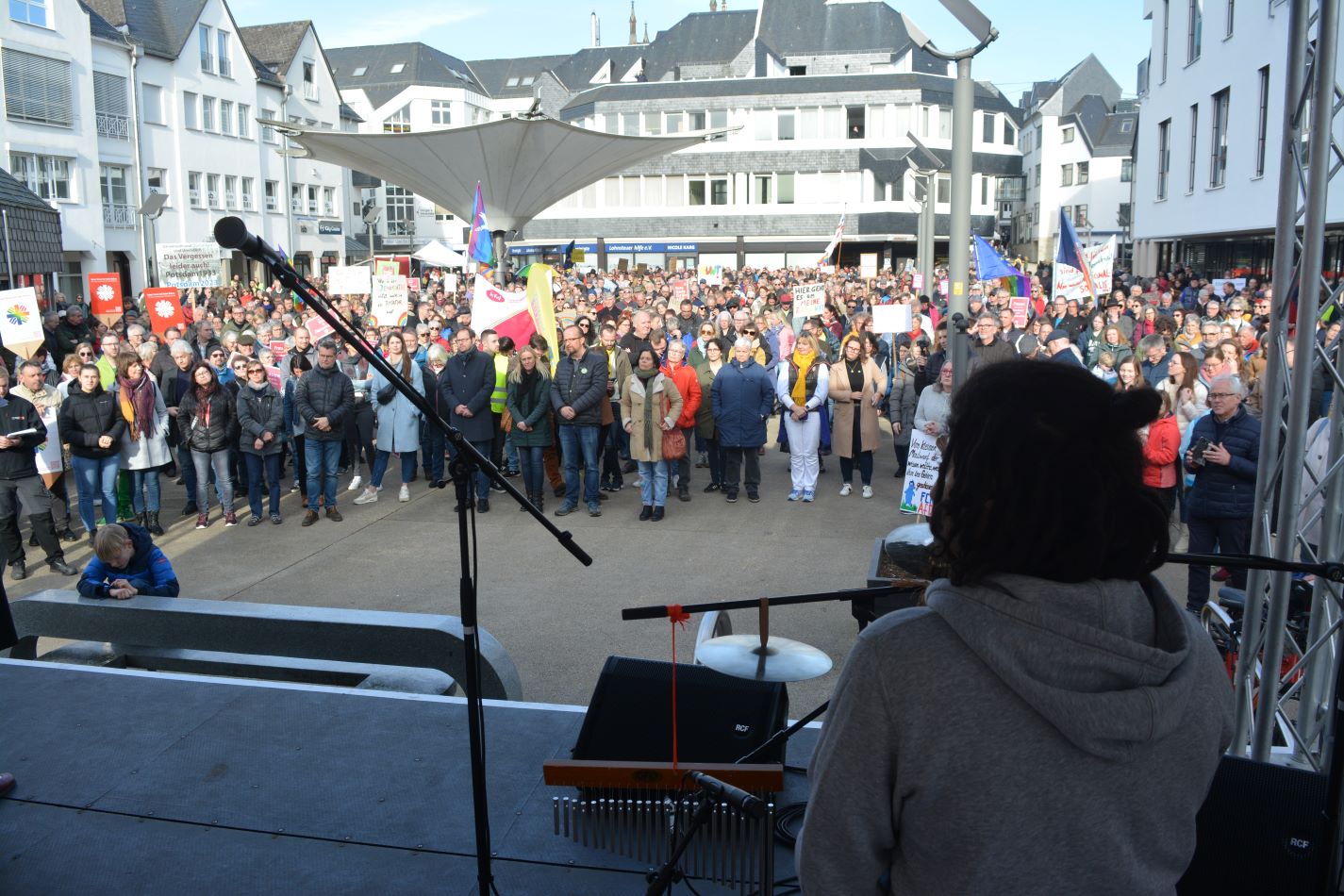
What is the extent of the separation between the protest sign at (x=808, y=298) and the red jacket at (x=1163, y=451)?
10220mm

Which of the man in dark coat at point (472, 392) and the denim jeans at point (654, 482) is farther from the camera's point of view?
the man in dark coat at point (472, 392)

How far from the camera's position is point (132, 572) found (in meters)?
7.04

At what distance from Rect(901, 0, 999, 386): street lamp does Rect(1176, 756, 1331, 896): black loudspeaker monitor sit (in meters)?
6.91

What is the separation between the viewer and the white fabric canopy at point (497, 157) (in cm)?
2211

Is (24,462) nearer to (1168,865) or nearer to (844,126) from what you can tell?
(1168,865)

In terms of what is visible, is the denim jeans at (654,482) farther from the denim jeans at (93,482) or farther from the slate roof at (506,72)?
the slate roof at (506,72)

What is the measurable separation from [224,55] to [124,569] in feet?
168

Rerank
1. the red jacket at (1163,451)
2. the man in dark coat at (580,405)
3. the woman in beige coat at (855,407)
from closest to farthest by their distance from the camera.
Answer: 1. the red jacket at (1163,451)
2. the man in dark coat at (580,405)
3. the woman in beige coat at (855,407)

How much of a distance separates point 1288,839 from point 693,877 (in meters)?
1.86

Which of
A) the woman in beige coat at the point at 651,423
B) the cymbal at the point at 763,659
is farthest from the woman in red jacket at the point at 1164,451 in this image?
the cymbal at the point at 763,659

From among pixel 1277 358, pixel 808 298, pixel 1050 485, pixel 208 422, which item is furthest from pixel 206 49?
pixel 1050 485

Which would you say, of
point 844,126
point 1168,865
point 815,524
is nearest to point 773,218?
point 844,126

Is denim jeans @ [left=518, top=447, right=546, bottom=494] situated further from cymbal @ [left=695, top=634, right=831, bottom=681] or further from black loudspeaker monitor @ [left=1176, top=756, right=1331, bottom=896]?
black loudspeaker monitor @ [left=1176, top=756, right=1331, bottom=896]

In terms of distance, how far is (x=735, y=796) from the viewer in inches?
102
